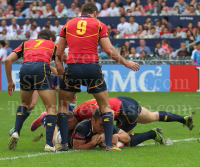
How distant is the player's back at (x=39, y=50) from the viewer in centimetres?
576

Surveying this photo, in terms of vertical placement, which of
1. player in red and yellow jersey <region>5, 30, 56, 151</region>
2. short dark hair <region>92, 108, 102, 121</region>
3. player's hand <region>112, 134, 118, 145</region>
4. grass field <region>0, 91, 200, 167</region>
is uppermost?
player in red and yellow jersey <region>5, 30, 56, 151</region>

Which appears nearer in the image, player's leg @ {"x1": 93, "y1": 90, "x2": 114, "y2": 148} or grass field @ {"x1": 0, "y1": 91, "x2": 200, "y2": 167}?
grass field @ {"x1": 0, "y1": 91, "x2": 200, "y2": 167}

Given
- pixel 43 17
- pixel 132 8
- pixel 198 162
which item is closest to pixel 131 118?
pixel 198 162

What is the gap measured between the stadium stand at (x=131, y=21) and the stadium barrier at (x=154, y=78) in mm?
459

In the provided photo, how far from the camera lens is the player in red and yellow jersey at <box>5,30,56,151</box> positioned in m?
5.60

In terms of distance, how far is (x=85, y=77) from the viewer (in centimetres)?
537

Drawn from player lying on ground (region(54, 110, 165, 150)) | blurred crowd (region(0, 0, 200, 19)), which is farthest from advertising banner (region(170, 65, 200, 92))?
player lying on ground (region(54, 110, 165, 150))

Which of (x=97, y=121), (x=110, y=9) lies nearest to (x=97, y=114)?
(x=97, y=121)

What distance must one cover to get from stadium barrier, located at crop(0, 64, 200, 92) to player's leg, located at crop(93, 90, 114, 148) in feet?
Answer: 31.8

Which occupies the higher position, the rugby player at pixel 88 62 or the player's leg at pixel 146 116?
the rugby player at pixel 88 62

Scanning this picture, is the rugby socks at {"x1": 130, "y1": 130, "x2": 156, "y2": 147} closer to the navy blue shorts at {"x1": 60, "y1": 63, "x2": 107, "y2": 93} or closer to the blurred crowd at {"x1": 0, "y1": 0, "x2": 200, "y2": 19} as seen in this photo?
the navy blue shorts at {"x1": 60, "y1": 63, "x2": 107, "y2": 93}

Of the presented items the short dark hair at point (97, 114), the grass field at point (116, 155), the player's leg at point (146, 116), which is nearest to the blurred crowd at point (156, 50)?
the grass field at point (116, 155)

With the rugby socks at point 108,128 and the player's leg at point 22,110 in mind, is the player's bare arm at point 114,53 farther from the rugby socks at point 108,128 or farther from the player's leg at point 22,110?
the player's leg at point 22,110

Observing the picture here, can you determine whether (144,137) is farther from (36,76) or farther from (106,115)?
(36,76)
